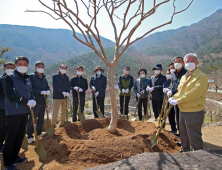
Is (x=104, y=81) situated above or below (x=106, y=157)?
above

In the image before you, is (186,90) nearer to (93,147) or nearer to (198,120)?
(198,120)

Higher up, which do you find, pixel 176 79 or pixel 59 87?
pixel 176 79

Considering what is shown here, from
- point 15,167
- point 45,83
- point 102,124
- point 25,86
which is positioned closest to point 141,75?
point 102,124

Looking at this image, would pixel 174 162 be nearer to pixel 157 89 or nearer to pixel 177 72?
pixel 177 72

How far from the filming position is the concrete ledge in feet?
5.75

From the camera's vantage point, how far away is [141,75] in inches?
209

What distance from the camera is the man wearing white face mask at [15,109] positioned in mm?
2486

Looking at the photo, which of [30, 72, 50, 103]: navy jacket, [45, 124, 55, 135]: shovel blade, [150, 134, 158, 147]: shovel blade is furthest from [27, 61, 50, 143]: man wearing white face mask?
[150, 134, 158, 147]: shovel blade

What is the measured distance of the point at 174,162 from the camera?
1.87 metres

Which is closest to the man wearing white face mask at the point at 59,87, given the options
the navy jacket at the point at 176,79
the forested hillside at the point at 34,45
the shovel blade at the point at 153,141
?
the shovel blade at the point at 153,141

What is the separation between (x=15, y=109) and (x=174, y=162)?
2.73m

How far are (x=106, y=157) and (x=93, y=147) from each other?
0.32 metres

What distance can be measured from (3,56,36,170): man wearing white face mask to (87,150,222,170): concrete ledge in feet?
5.49

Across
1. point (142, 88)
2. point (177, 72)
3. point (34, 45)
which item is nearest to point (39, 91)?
point (142, 88)
